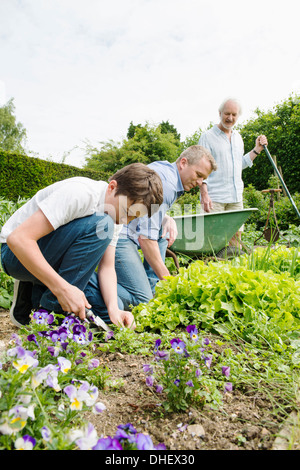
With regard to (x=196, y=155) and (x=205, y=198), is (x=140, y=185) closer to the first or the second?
(x=196, y=155)

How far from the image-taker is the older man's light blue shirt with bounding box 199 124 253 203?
154 inches

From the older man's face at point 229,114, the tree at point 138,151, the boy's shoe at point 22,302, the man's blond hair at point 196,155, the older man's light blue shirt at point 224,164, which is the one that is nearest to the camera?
the boy's shoe at point 22,302

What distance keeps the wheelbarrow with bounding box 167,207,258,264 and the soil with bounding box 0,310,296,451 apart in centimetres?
208

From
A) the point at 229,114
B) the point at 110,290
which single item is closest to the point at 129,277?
the point at 110,290

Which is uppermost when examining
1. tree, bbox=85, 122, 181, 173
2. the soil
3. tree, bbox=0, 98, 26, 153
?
tree, bbox=0, 98, 26, 153

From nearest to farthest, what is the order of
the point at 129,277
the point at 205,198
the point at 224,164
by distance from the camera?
the point at 129,277 < the point at 205,198 < the point at 224,164

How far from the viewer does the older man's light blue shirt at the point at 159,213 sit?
2.37 m

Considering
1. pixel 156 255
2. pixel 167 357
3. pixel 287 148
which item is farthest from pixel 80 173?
pixel 167 357

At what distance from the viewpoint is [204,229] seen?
336cm

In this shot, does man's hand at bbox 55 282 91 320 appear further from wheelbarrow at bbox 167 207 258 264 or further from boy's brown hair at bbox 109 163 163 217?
wheelbarrow at bbox 167 207 258 264

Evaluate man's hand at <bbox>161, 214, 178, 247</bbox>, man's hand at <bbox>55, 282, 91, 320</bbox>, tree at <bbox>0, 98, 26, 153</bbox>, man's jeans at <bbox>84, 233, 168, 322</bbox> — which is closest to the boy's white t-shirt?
man's hand at <bbox>55, 282, 91, 320</bbox>

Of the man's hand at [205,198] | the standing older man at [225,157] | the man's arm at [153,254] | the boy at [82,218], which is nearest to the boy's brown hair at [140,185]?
the boy at [82,218]

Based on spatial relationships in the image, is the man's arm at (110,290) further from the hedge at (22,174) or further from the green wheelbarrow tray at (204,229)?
the hedge at (22,174)

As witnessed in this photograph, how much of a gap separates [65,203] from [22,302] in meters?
0.78
